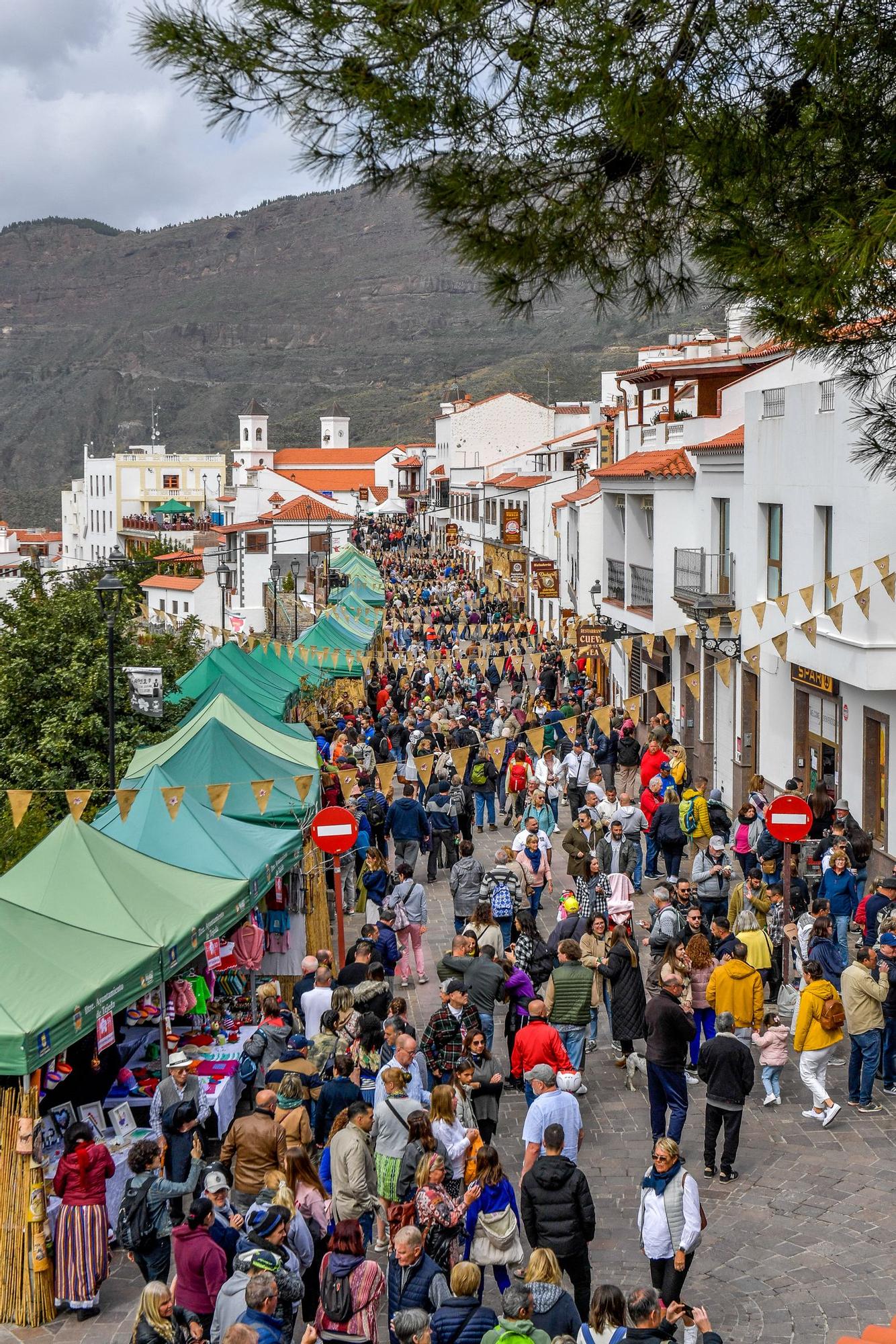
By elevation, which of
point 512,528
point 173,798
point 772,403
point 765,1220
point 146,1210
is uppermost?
point 772,403

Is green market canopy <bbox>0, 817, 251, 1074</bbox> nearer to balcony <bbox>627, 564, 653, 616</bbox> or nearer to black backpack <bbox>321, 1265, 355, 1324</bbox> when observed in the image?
black backpack <bbox>321, 1265, 355, 1324</bbox>

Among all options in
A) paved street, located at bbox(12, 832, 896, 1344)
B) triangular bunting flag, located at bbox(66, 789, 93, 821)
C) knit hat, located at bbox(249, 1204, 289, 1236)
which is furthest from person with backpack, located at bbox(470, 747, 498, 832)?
knit hat, located at bbox(249, 1204, 289, 1236)

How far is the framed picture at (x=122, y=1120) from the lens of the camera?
1052 cm

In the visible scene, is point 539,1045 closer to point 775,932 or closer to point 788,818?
point 775,932

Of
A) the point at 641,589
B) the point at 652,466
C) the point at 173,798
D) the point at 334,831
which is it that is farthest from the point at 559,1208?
the point at 641,589

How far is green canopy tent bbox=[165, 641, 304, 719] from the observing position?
23.6m

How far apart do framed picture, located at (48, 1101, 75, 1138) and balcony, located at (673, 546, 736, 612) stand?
15.2 m

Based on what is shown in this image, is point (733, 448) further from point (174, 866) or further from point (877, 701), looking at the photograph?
point (174, 866)

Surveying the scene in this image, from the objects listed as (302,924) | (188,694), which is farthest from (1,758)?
(302,924)

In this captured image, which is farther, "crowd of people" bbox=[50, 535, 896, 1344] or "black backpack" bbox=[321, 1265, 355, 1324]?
"crowd of people" bbox=[50, 535, 896, 1344]

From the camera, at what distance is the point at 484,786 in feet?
71.3

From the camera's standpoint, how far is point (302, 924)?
593 inches

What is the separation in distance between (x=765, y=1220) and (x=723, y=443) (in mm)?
17083

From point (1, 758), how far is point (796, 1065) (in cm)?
1630
